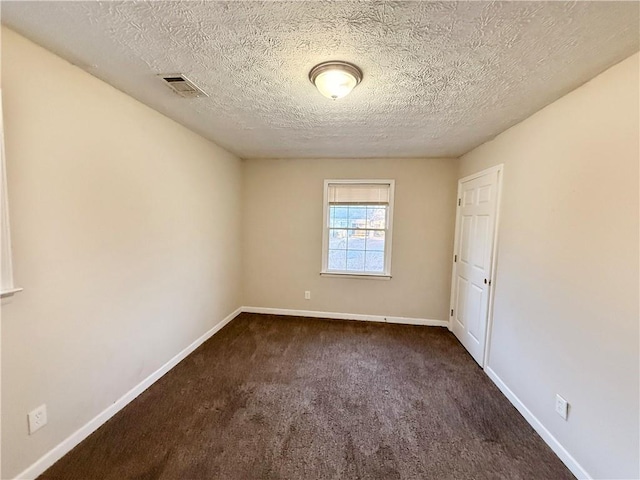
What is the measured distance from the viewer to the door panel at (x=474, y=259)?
2.77 meters

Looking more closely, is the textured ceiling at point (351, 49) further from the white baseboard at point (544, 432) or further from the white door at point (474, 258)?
the white baseboard at point (544, 432)

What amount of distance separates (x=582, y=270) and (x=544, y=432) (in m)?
1.16

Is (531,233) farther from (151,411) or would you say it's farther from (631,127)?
(151,411)

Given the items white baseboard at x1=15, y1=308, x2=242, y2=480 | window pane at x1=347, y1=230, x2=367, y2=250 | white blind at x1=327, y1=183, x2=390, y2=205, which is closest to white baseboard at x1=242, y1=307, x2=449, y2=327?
window pane at x1=347, y1=230, x2=367, y2=250

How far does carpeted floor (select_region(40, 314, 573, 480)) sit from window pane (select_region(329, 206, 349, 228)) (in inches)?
68.9

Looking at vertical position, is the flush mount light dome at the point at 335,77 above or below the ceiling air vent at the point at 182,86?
below

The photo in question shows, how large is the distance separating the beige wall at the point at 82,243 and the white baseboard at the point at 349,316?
4.96 ft

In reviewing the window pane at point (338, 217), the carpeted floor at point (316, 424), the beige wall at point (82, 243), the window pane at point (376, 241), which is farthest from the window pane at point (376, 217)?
the beige wall at point (82, 243)

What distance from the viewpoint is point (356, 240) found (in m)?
4.02

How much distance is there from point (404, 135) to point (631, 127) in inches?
65.9

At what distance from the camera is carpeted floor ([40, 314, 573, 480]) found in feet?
5.36

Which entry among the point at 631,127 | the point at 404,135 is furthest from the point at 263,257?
the point at 631,127

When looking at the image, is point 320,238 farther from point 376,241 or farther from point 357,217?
point 376,241

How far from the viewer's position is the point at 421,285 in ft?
12.8
